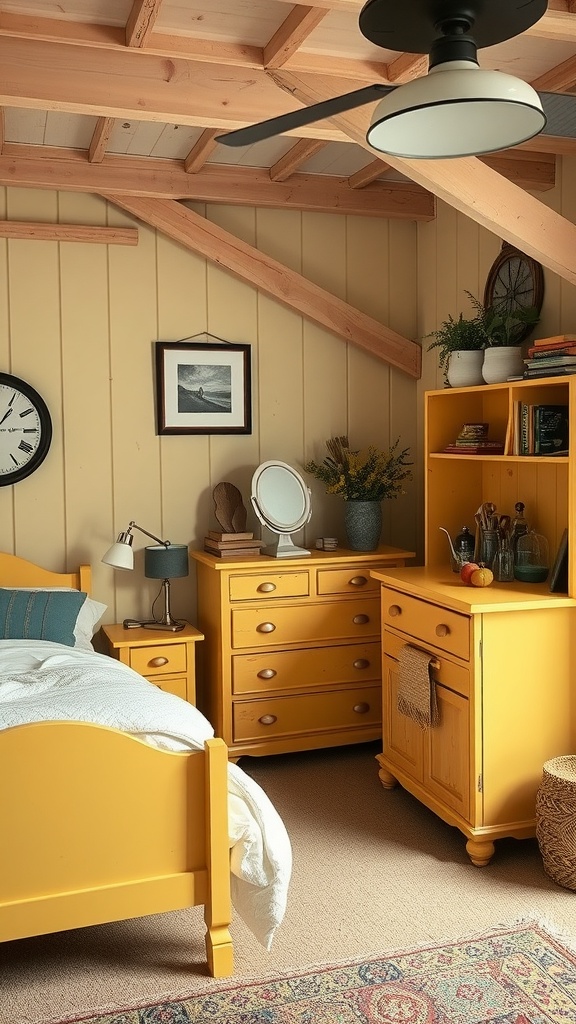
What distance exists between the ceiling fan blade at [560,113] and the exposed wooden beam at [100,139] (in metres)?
1.74

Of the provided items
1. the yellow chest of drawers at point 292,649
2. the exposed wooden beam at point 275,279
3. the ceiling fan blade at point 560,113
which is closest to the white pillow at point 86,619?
the yellow chest of drawers at point 292,649

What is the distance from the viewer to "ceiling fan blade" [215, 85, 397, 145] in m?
1.66

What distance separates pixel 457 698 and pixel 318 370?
195 centimetres

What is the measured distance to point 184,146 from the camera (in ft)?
12.4

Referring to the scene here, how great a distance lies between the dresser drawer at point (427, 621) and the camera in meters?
3.12

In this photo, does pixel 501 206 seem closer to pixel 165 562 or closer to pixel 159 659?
pixel 165 562

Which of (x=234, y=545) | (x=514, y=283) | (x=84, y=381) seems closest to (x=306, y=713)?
(x=234, y=545)

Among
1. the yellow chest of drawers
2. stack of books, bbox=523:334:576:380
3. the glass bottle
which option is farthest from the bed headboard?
stack of books, bbox=523:334:576:380

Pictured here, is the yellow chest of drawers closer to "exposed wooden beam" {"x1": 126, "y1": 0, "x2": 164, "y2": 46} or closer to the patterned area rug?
the patterned area rug

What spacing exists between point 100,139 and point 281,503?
1.70m

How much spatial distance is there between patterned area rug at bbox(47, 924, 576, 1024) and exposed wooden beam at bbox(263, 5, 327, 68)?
2.48 meters

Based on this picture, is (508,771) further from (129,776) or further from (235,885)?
(129,776)

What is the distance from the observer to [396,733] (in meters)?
3.68

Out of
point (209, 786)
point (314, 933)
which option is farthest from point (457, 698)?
point (209, 786)
